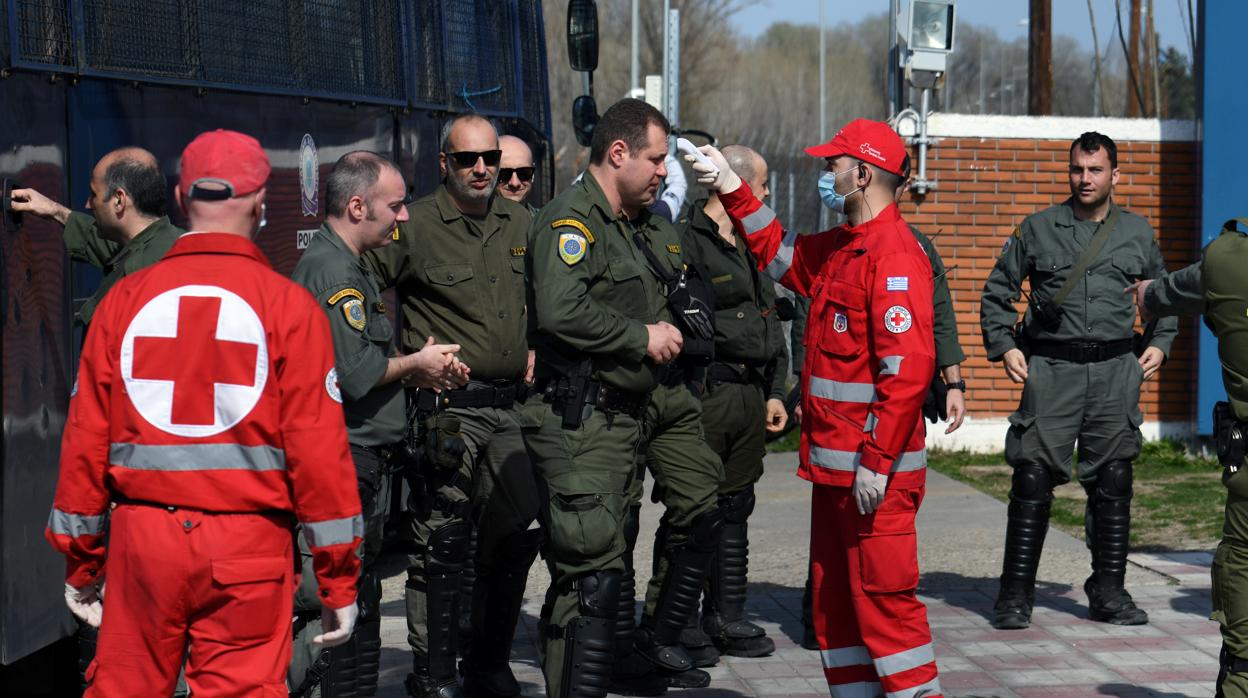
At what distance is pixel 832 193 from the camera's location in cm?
550

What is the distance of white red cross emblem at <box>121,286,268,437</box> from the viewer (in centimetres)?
360

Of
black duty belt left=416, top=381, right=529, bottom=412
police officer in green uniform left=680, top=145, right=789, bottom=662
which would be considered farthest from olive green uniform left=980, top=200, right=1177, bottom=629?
black duty belt left=416, top=381, right=529, bottom=412

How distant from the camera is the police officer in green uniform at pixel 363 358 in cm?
491

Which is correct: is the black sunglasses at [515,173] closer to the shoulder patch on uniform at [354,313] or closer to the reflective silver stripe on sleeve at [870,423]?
the shoulder patch on uniform at [354,313]

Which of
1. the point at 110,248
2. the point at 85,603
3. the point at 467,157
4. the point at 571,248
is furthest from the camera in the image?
the point at 467,157

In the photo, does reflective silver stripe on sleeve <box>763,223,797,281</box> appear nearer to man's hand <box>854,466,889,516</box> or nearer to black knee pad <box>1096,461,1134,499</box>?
man's hand <box>854,466,889,516</box>

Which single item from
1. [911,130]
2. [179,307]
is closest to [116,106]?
[179,307]

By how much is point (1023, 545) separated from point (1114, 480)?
0.54 meters

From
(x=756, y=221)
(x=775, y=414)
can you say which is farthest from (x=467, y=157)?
(x=775, y=414)

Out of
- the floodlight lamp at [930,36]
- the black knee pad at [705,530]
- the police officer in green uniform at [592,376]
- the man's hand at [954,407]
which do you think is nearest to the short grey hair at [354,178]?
the police officer in green uniform at [592,376]

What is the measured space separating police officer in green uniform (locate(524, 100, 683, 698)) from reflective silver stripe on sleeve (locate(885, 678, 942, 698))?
0.94 m

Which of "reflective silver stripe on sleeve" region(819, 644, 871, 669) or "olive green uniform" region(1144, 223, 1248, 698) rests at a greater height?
"olive green uniform" region(1144, 223, 1248, 698)

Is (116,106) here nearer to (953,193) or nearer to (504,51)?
(504,51)

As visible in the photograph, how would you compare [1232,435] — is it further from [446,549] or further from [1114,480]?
[446,549]
